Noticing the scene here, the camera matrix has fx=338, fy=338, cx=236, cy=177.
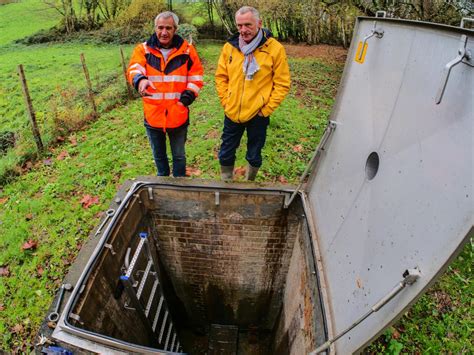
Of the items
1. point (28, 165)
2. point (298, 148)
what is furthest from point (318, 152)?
point (28, 165)

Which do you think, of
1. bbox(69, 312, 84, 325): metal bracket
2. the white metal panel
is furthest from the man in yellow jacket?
bbox(69, 312, 84, 325): metal bracket

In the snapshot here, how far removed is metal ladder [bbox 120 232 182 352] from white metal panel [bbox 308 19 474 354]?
1698 millimetres

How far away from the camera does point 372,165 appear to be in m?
2.09

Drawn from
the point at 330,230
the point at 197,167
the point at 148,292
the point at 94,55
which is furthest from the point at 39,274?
the point at 94,55

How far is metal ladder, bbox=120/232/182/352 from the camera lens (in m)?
3.05

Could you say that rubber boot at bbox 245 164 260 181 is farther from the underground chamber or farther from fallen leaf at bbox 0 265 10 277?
fallen leaf at bbox 0 265 10 277

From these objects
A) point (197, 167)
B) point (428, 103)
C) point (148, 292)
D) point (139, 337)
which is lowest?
point (139, 337)

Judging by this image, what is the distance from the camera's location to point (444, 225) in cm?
133

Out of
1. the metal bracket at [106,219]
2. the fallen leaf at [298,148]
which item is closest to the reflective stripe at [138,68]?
the metal bracket at [106,219]

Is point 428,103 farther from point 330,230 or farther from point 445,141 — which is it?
point 330,230

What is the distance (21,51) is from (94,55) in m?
4.47

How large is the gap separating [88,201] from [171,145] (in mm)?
1907

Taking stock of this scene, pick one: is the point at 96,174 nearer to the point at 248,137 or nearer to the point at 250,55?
the point at 248,137

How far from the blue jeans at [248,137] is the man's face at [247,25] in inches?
31.3
